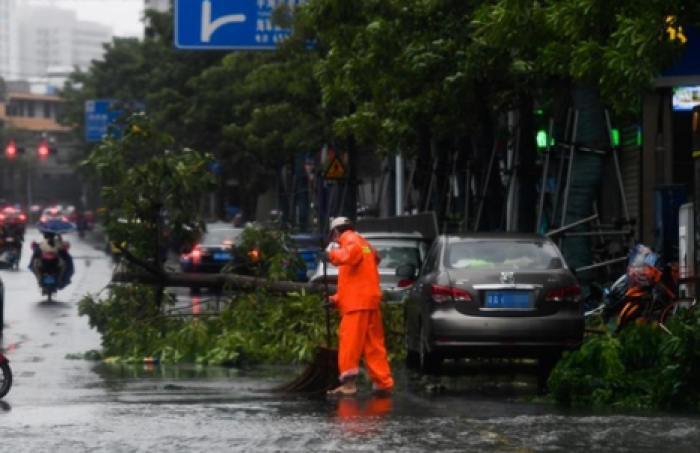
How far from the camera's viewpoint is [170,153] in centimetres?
2241

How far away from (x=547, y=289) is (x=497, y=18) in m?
2.85

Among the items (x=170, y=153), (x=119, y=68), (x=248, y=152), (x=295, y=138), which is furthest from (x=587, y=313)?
(x=119, y=68)

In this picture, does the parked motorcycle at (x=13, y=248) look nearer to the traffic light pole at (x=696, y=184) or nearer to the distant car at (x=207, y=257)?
the distant car at (x=207, y=257)

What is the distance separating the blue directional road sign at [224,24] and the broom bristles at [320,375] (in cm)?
1272

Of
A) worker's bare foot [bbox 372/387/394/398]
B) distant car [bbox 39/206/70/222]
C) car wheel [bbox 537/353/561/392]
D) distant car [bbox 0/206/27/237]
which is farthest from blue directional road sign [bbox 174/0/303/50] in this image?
distant car [bbox 0/206/27/237]

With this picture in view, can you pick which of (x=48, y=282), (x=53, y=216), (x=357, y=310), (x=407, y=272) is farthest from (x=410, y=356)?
(x=53, y=216)

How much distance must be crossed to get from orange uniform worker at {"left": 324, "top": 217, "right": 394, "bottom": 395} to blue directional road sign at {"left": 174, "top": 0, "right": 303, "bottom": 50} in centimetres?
1246

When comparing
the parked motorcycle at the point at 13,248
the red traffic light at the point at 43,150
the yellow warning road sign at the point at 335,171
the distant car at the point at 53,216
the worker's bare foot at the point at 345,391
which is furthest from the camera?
the red traffic light at the point at 43,150

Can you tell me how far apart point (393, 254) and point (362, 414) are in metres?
10.8

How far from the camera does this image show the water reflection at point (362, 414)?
11.6 metres

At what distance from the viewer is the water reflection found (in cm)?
1165

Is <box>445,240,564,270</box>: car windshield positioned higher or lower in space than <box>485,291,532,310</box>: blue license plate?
higher

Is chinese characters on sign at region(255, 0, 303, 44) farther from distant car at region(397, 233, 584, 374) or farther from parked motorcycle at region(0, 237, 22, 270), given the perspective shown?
parked motorcycle at region(0, 237, 22, 270)

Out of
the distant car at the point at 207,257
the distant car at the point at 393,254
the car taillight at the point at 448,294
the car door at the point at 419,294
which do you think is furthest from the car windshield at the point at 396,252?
the distant car at the point at 207,257
